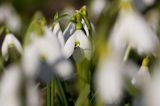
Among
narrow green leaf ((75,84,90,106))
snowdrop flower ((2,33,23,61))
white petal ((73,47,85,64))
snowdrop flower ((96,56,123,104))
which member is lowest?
narrow green leaf ((75,84,90,106))

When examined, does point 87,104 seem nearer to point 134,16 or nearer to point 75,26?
point 75,26

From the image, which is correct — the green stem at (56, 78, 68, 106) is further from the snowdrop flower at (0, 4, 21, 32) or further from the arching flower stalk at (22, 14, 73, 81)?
the snowdrop flower at (0, 4, 21, 32)

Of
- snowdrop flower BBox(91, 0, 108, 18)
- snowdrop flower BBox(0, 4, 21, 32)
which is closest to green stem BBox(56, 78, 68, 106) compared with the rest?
snowdrop flower BBox(91, 0, 108, 18)

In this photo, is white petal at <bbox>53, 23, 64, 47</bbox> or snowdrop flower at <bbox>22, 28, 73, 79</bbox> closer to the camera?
snowdrop flower at <bbox>22, 28, 73, 79</bbox>

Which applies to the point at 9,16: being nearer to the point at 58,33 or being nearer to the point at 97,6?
the point at 97,6

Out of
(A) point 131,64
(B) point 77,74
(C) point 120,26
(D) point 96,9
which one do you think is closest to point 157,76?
(C) point 120,26

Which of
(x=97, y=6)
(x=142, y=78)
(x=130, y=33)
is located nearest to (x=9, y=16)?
(x=97, y=6)

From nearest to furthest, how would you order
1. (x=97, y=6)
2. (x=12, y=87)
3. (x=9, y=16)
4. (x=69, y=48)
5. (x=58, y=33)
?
1. (x=12, y=87)
2. (x=69, y=48)
3. (x=58, y=33)
4. (x=97, y=6)
5. (x=9, y=16)
